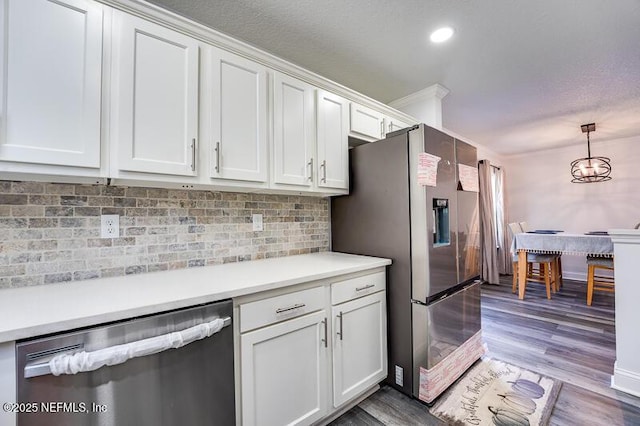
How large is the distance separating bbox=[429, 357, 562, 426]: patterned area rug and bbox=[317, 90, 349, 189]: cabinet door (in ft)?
5.27

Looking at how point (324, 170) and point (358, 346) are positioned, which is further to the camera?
point (324, 170)

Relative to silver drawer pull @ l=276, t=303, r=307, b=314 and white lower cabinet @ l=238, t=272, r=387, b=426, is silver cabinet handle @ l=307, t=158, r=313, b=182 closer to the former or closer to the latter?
white lower cabinet @ l=238, t=272, r=387, b=426

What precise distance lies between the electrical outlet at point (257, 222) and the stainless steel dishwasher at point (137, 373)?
0.90m

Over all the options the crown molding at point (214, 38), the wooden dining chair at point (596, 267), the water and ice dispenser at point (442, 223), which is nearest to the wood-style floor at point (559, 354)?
the wooden dining chair at point (596, 267)

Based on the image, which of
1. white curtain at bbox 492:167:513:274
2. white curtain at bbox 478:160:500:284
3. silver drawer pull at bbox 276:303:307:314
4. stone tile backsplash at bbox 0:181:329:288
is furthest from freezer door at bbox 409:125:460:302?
white curtain at bbox 492:167:513:274

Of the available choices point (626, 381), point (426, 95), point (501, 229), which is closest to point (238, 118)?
point (426, 95)

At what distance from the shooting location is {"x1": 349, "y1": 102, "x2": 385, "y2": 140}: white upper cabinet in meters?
2.22

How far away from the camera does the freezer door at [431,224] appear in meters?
1.78

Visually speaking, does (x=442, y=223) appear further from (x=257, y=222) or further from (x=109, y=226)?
(x=109, y=226)

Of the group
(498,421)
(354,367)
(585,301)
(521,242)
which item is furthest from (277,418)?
(585,301)

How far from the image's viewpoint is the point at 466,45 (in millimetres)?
2064

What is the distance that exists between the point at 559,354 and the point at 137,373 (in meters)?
3.09

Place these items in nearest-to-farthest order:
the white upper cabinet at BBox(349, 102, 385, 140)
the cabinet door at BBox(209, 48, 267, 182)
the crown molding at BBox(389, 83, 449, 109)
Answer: the cabinet door at BBox(209, 48, 267, 182)
the white upper cabinet at BBox(349, 102, 385, 140)
the crown molding at BBox(389, 83, 449, 109)

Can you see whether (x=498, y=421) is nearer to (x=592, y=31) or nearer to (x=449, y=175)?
(x=449, y=175)
